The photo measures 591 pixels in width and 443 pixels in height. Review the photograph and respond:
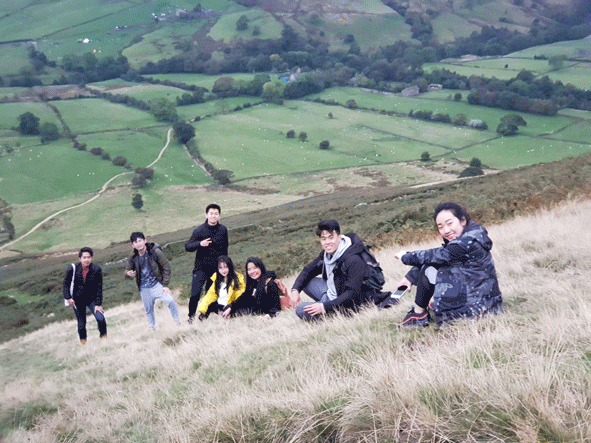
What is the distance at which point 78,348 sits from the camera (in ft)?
37.8

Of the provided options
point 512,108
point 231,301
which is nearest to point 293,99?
point 512,108

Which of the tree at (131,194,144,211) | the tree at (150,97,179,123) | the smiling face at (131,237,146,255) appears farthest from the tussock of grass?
the tree at (150,97,179,123)

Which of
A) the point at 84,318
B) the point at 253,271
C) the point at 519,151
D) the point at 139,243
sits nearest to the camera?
the point at 253,271

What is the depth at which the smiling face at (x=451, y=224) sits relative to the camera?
502 cm

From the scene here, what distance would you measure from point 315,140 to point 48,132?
58.6 meters

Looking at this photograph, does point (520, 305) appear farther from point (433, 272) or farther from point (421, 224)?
point (421, 224)

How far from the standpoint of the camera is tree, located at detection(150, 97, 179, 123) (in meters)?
116

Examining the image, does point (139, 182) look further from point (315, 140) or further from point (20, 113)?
point (20, 113)

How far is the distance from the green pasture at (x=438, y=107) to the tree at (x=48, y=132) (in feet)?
214

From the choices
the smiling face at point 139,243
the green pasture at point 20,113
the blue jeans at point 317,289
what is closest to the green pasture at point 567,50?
the green pasture at point 20,113

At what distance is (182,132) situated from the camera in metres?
105

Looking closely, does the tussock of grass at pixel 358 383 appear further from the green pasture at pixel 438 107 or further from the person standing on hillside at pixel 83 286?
the green pasture at pixel 438 107

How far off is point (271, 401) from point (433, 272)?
2.39m

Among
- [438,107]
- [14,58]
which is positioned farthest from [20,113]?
[438,107]
